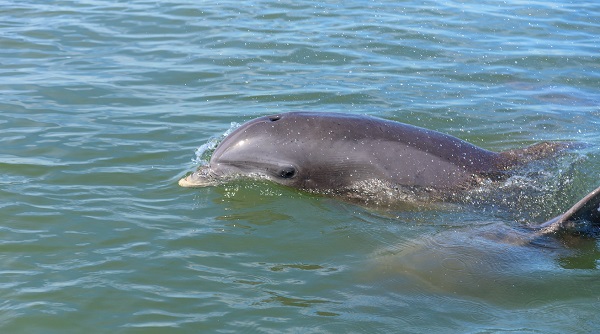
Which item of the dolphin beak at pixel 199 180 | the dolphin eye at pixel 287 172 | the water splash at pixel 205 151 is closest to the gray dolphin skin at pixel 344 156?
the dolphin eye at pixel 287 172

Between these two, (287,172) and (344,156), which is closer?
(344,156)

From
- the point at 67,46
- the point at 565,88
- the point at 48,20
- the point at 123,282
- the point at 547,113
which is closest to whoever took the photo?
the point at 123,282

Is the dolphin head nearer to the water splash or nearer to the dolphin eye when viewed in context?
the dolphin eye

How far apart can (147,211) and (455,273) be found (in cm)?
331

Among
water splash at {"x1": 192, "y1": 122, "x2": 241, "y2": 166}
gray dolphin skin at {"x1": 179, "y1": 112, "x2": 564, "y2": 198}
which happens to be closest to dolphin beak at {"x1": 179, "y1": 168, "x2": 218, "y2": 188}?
gray dolphin skin at {"x1": 179, "y1": 112, "x2": 564, "y2": 198}

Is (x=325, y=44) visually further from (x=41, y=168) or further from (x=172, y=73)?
(x=41, y=168)

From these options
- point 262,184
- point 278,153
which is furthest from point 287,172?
point 262,184

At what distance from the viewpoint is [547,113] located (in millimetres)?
13398

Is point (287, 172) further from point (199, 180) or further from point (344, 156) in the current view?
point (199, 180)

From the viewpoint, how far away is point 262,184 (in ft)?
32.4

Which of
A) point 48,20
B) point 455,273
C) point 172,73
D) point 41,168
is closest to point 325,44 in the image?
point 172,73

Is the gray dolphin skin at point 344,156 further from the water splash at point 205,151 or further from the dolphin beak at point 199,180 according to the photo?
the water splash at point 205,151

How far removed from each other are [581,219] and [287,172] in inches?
117

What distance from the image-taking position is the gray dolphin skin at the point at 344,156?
956cm
